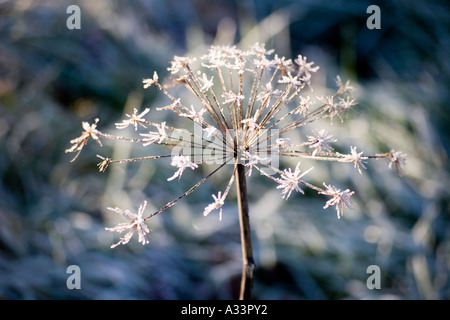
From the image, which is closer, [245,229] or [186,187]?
[245,229]

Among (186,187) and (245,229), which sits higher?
→ (186,187)

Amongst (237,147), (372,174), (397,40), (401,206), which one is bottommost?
(237,147)

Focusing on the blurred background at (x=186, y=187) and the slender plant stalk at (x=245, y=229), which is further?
the blurred background at (x=186, y=187)

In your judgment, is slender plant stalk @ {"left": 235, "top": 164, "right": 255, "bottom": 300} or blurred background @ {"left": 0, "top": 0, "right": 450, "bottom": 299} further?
blurred background @ {"left": 0, "top": 0, "right": 450, "bottom": 299}

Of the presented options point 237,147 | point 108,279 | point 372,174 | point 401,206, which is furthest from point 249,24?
point 237,147

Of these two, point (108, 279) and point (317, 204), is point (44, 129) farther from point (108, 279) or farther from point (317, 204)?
point (317, 204)

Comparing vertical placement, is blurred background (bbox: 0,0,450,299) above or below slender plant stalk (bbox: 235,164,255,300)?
above

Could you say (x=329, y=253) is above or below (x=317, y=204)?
below

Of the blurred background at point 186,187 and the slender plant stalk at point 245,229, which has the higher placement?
the blurred background at point 186,187
